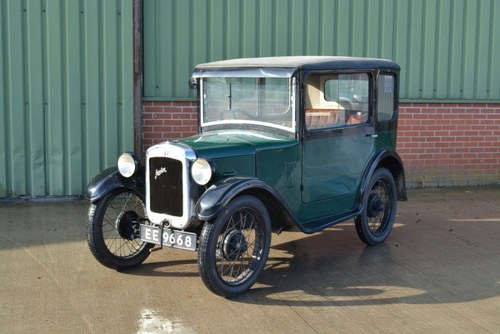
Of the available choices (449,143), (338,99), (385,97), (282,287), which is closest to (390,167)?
(385,97)

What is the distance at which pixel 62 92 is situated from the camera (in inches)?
340

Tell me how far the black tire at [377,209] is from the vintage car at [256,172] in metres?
0.01

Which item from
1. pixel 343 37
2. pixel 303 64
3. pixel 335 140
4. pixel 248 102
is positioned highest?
pixel 343 37

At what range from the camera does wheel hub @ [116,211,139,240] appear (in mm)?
5801

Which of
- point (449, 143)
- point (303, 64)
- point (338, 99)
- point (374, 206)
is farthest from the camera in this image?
point (449, 143)

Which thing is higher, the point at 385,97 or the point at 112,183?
the point at 385,97

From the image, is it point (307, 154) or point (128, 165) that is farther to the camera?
point (307, 154)

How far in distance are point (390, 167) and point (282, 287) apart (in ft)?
7.45

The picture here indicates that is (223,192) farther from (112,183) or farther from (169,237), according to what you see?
(112,183)

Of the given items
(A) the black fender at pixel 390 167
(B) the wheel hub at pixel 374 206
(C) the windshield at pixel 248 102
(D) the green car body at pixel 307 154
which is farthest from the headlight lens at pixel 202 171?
(B) the wheel hub at pixel 374 206

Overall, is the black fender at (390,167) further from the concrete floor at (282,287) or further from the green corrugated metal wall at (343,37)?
the green corrugated metal wall at (343,37)

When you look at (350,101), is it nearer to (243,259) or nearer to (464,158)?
(243,259)

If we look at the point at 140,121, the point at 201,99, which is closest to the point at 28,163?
the point at 140,121

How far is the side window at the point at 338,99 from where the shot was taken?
634 cm
